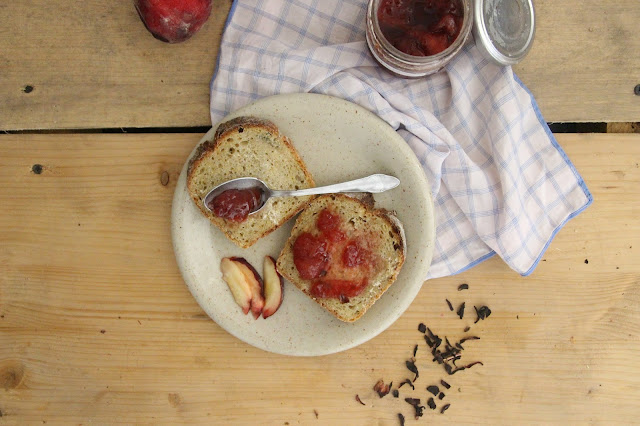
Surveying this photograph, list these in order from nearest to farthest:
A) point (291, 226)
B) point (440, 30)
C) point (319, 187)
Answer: point (440, 30)
point (319, 187)
point (291, 226)

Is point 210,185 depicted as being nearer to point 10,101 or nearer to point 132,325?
point 132,325

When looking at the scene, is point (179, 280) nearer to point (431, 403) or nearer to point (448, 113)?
point (431, 403)

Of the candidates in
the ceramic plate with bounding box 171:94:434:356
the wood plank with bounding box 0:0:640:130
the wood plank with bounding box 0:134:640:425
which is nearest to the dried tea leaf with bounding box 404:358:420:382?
the wood plank with bounding box 0:134:640:425

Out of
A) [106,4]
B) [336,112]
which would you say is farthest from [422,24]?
[106,4]

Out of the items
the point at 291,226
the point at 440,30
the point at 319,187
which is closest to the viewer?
the point at 440,30

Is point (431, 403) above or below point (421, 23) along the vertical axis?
below

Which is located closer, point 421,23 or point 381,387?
point 421,23

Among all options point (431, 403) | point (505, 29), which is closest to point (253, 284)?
point (431, 403)
